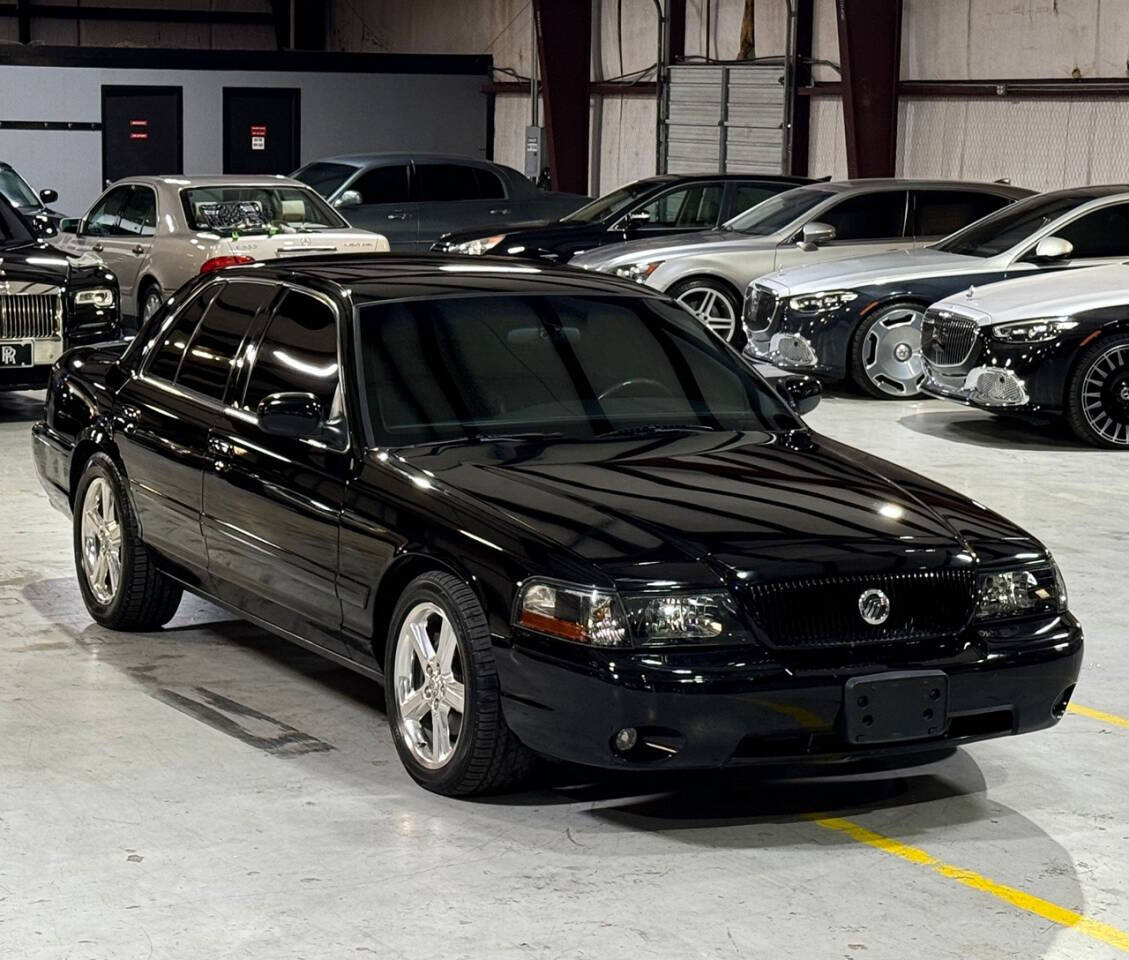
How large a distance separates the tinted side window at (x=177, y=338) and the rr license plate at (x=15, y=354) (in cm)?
603

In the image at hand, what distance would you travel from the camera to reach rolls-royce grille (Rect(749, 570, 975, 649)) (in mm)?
5164

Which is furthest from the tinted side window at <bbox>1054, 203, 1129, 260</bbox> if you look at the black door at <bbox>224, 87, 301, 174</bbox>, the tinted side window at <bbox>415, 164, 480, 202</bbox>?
the black door at <bbox>224, 87, 301, 174</bbox>

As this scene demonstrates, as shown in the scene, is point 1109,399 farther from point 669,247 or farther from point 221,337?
point 221,337

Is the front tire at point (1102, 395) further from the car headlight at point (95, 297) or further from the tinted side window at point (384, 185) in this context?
the tinted side window at point (384, 185)

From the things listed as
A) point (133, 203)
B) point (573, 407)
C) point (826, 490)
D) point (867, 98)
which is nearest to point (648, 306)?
point (573, 407)

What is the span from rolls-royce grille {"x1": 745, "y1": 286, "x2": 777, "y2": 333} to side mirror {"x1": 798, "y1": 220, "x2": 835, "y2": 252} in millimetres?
1240

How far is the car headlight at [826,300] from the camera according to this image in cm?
1499

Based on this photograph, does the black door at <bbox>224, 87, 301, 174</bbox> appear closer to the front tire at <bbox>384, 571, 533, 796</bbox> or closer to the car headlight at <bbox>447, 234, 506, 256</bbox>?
the car headlight at <bbox>447, 234, 506, 256</bbox>

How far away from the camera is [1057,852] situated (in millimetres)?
5328

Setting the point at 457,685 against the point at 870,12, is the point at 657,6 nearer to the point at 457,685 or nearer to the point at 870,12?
the point at 870,12

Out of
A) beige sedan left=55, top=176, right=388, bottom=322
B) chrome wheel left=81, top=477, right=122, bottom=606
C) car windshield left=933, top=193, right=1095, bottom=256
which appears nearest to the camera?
chrome wheel left=81, top=477, right=122, bottom=606

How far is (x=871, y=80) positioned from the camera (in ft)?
74.0

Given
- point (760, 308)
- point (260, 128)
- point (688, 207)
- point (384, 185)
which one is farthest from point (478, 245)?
point (260, 128)

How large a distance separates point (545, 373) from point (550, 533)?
3.83ft
